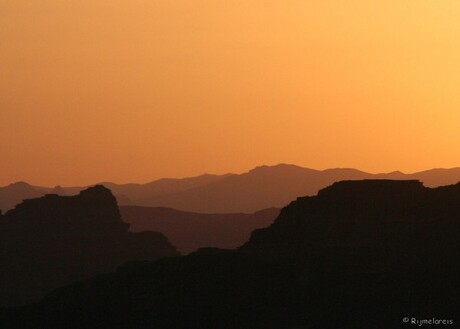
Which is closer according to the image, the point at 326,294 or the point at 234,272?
the point at 326,294

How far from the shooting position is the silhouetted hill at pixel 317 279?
11925cm

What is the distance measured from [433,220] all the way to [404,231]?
317cm

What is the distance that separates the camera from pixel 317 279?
422ft

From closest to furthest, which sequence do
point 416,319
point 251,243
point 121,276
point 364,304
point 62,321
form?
point 416,319 → point 364,304 → point 62,321 → point 121,276 → point 251,243

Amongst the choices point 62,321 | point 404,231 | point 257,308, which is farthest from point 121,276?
point 404,231

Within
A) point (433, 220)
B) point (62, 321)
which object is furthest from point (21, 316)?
point (433, 220)

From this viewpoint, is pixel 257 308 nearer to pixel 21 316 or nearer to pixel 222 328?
pixel 222 328

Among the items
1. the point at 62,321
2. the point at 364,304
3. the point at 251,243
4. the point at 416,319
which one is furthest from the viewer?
the point at 251,243

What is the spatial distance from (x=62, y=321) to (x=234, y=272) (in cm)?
1787

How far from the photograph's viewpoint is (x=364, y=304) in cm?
11925

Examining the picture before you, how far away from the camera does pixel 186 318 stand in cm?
12525

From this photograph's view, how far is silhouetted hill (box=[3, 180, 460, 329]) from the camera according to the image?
119250 mm

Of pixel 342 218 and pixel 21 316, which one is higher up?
pixel 342 218

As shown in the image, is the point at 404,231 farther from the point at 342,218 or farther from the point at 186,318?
Result: the point at 186,318
